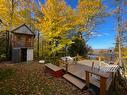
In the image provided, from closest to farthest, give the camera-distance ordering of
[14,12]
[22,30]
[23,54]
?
[22,30] < [23,54] < [14,12]

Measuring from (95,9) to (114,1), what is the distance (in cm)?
471

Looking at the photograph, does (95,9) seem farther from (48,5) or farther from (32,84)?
(32,84)

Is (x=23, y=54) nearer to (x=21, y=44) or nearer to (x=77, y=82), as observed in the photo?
(x=21, y=44)

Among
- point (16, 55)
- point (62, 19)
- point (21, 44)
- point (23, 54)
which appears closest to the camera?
point (16, 55)

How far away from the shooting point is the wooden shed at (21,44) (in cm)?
2007

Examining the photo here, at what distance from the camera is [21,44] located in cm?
2100

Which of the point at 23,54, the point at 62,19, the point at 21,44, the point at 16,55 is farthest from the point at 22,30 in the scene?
the point at 62,19

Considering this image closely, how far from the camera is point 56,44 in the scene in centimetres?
2308

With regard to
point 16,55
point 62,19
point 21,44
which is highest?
point 62,19

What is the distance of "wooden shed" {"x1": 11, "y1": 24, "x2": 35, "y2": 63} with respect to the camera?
20072mm

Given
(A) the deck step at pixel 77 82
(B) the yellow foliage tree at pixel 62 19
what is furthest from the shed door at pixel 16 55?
(A) the deck step at pixel 77 82

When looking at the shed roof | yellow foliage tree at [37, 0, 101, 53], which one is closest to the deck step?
yellow foliage tree at [37, 0, 101, 53]

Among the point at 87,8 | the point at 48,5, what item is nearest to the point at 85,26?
the point at 87,8

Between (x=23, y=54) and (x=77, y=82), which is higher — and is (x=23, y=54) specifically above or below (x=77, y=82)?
above
